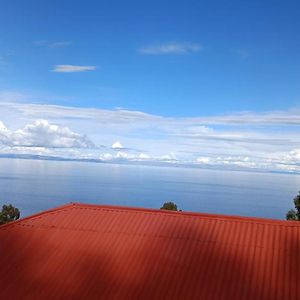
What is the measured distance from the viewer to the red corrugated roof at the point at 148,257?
10.7 metres

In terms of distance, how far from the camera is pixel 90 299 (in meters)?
10.6

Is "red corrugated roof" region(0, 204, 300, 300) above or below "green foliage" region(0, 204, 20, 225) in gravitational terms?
above

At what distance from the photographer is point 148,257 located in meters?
11.7

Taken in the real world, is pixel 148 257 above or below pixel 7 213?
above

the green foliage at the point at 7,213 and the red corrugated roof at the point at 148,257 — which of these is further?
the green foliage at the point at 7,213

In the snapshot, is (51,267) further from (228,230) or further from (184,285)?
(228,230)

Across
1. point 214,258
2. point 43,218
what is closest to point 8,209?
point 43,218

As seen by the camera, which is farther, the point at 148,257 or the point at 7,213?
the point at 7,213

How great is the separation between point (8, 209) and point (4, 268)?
Answer: 22849 mm

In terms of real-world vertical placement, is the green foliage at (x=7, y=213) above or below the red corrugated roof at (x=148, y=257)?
below

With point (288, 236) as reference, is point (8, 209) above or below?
below

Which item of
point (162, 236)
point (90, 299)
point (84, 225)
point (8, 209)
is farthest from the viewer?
point (8, 209)

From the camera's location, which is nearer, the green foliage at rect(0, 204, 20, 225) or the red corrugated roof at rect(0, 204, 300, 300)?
the red corrugated roof at rect(0, 204, 300, 300)

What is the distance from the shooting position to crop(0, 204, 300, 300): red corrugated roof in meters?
10.7
